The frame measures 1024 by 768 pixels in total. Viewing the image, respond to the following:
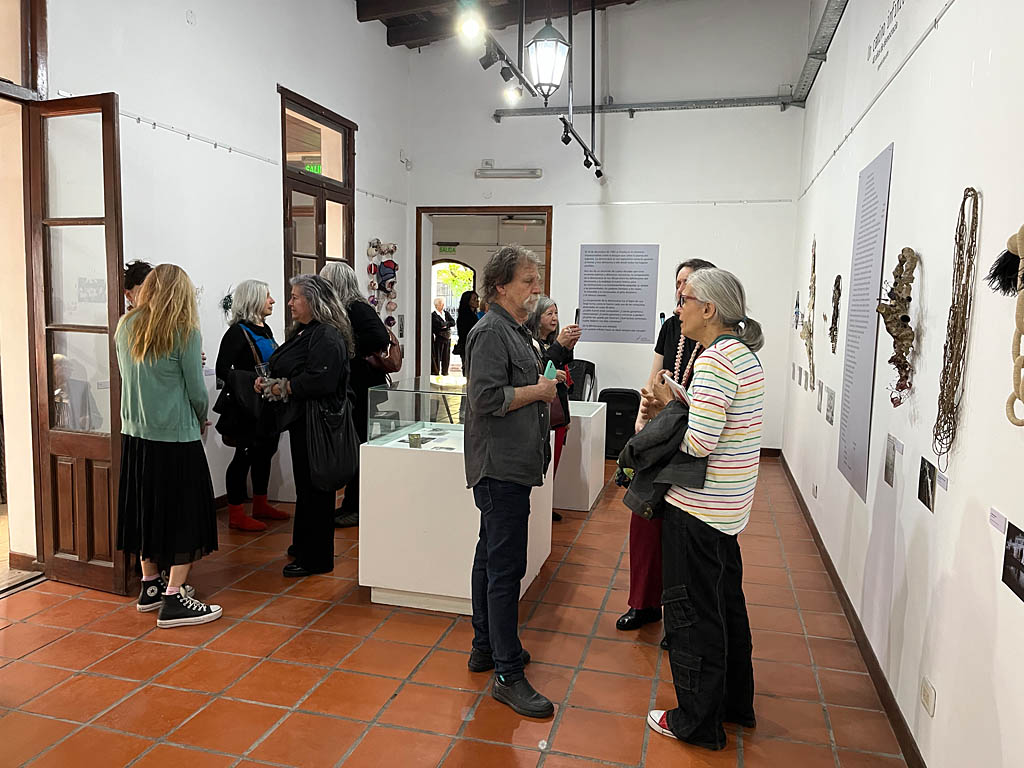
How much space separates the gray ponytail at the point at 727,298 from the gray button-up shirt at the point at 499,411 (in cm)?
70

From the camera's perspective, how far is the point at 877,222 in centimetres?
359

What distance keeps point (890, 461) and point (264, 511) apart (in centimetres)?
401

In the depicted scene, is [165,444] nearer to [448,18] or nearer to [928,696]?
[928,696]

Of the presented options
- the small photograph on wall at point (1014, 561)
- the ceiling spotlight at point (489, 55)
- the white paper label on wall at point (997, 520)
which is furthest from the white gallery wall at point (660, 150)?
the small photograph on wall at point (1014, 561)

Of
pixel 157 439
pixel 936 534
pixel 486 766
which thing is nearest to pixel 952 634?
pixel 936 534

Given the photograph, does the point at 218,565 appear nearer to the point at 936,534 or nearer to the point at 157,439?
the point at 157,439

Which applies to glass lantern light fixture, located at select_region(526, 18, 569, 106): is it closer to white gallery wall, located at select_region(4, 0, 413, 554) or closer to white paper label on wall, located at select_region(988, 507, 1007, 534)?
white gallery wall, located at select_region(4, 0, 413, 554)

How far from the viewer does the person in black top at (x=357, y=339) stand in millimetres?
4582

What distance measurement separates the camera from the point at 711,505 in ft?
8.37

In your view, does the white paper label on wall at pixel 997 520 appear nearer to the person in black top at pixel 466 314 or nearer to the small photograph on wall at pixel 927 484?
the small photograph on wall at pixel 927 484

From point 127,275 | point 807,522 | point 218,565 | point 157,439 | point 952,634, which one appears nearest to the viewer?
point 952,634

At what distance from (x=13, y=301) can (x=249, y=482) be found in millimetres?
2148

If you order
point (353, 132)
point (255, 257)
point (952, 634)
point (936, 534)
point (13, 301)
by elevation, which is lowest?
point (952, 634)

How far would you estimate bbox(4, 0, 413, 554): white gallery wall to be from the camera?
4379 millimetres
